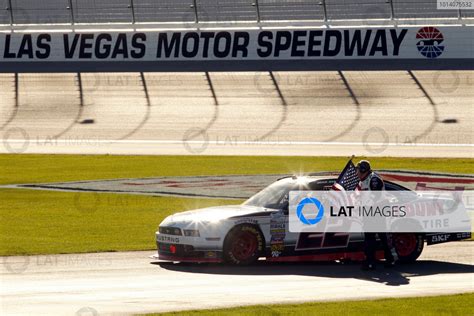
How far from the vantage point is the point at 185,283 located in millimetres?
13469

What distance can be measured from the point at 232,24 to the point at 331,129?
35.4 feet

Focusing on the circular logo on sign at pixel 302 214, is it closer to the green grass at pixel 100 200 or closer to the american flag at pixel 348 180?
the american flag at pixel 348 180

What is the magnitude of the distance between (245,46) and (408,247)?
94.2 ft

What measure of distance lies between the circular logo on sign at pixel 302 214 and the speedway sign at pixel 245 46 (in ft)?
89.3

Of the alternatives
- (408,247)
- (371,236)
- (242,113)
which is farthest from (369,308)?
(242,113)

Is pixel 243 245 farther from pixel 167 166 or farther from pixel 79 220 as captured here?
pixel 167 166

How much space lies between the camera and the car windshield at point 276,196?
15.4 metres

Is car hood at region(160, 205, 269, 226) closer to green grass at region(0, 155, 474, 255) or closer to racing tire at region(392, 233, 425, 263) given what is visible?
green grass at region(0, 155, 474, 255)

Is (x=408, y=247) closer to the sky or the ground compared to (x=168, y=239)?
closer to the ground

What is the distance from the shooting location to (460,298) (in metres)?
12.4

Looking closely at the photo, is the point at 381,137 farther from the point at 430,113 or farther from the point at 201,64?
the point at 201,64

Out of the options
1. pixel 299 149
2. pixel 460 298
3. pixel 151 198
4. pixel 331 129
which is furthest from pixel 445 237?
pixel 331 129

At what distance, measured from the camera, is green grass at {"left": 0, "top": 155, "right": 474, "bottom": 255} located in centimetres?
1767

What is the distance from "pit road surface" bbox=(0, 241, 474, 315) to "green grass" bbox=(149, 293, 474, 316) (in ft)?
1.24
